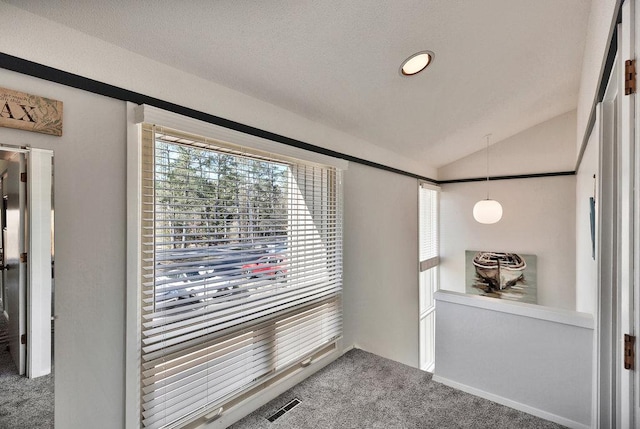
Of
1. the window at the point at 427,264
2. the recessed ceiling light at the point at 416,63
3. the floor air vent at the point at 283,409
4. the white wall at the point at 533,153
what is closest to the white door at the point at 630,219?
the recessed ceiling light at the point at 416,63

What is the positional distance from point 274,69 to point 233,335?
166 cm

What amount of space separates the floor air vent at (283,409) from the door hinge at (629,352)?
1803mm

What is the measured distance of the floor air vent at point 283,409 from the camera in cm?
198

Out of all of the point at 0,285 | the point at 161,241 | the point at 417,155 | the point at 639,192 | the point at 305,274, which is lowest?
the point at 305,274

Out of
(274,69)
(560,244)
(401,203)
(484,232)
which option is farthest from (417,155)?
(274,69)

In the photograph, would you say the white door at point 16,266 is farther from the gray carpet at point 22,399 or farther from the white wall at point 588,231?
the white wall at point 588,231

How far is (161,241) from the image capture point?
1.62 meters

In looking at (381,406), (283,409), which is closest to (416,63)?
(381,406)

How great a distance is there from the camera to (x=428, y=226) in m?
5.08

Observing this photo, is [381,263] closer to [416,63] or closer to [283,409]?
[283,409]

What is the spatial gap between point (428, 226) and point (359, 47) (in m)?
3.78

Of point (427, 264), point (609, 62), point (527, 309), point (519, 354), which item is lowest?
point (519, 354)

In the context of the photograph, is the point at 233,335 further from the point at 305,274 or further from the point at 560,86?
the point at 560,86

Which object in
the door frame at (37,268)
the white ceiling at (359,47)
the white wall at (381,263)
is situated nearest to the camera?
the door frame at (37,268)
